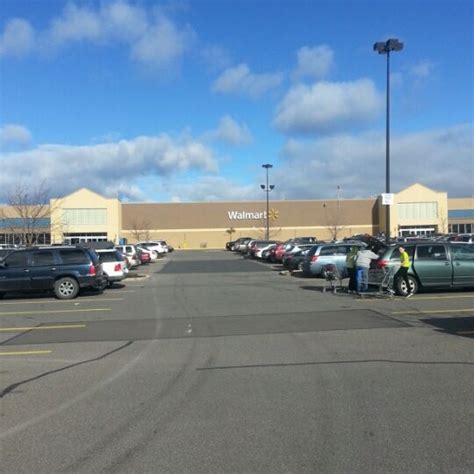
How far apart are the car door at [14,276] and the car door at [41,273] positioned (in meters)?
0.17

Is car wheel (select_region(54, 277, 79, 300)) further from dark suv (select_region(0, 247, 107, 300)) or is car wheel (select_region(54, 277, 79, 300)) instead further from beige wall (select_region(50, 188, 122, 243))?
beige wall (select_region(50, 188, 122, 243))

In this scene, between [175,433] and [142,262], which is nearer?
[175,433]

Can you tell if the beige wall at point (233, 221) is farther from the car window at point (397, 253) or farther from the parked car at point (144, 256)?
the car window at point (397, 253)

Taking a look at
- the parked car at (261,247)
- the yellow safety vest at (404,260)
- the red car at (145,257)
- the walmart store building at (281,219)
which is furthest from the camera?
the walmart store building at (281,219)

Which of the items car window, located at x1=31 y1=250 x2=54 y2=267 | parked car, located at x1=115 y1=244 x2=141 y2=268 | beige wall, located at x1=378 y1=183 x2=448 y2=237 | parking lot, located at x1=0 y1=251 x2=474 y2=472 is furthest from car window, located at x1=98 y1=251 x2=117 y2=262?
beige wall, located at x1=378 y1=183 x2=448 y2=237

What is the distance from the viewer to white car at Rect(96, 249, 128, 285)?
23.9 m

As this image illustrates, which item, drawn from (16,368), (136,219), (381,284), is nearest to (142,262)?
(381,284)

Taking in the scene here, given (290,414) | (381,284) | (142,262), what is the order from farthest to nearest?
(142,262)
(381,284)
(290,414)

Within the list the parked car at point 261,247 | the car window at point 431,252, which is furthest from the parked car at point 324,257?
the parked car at point 261,247

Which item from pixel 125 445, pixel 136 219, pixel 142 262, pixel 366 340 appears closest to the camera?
pixel 125 445

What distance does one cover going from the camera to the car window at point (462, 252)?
688 inches

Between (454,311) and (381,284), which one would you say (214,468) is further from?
(381,284)

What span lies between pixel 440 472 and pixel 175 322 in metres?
8.68

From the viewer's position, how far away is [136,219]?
97750 mm
